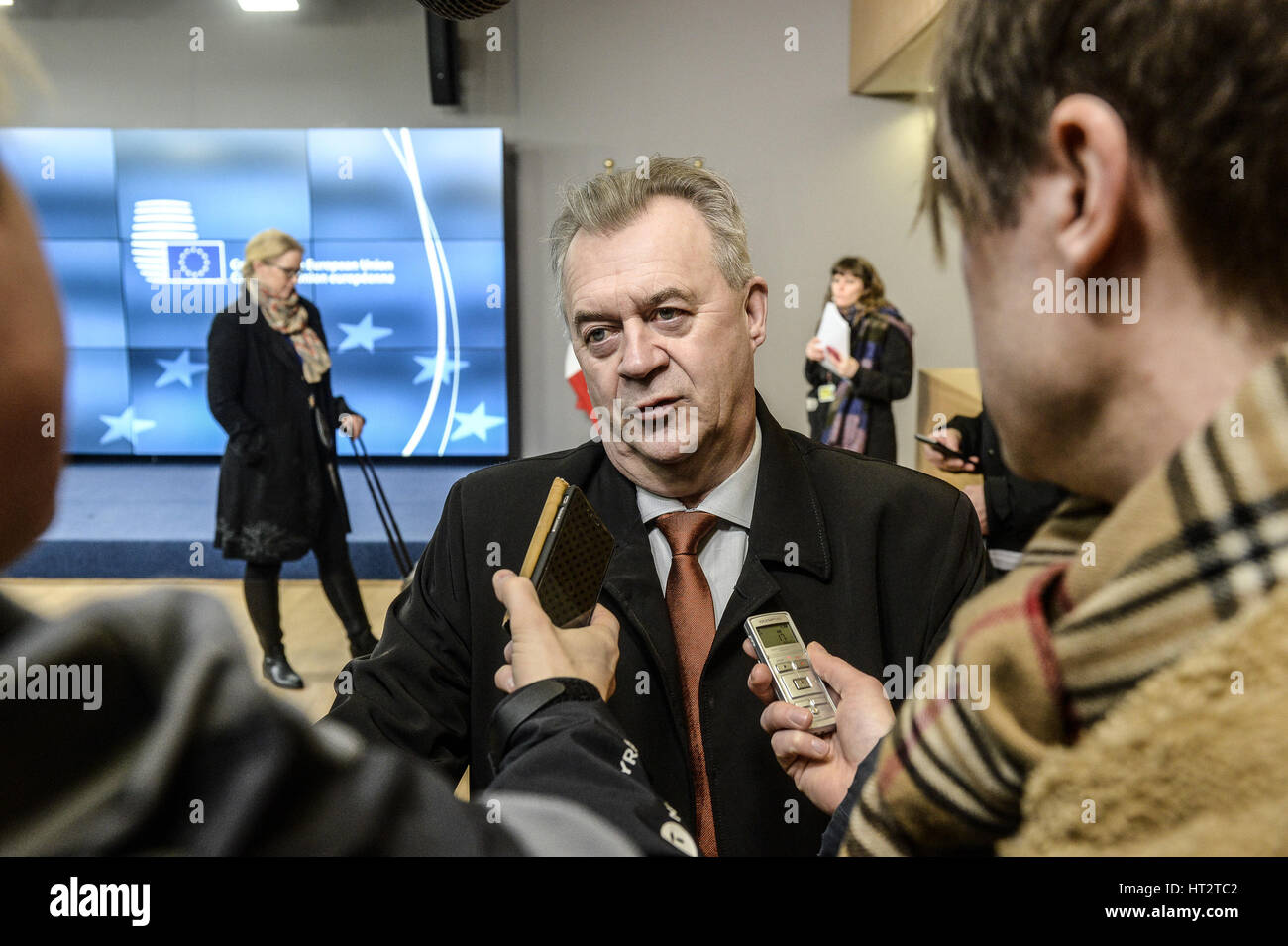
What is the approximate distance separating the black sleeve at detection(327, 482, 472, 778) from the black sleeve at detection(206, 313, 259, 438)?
1.92 ft

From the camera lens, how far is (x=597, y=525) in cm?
59

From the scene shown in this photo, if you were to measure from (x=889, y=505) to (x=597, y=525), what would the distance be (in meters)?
0.31

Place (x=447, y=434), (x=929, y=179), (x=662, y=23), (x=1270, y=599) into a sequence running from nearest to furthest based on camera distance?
(x=1270, y=599)
(x=929, y=179)
(x=662, y=23)
(x=447, y=434)

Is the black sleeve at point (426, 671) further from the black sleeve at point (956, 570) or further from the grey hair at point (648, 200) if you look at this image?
the black sleeve at point (956, 570)

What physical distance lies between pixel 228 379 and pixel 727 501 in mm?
827

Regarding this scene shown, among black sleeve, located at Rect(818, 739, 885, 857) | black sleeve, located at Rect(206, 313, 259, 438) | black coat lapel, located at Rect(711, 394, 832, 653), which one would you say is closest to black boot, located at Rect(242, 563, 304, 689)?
black sleeve, located at Rect(206, 313, 259, 438)

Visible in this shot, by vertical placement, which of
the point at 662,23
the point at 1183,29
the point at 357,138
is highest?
the point at 357,138

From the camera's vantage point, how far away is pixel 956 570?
0.76m

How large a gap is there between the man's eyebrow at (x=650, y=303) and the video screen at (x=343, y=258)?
49.1 inches

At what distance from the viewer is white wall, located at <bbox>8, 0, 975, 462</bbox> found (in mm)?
1383
